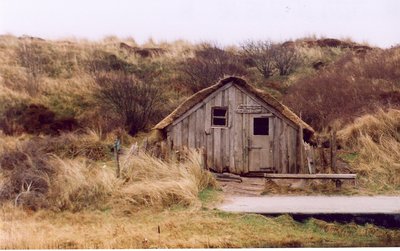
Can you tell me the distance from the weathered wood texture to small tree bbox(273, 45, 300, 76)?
14144mm

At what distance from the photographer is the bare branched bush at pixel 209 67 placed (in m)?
25.6

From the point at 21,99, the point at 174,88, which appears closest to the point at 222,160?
the point at 21,99

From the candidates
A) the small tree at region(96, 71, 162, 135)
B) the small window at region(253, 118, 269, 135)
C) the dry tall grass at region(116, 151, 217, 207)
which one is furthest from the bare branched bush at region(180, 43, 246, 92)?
the dry tall grass at region(116, 151, 217, 207)

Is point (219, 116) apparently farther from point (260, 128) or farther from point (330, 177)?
point (330, 177)

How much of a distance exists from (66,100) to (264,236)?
1208cm

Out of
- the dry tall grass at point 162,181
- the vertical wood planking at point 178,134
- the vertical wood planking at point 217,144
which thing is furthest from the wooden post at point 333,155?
the vertical wood planking at point 178,134

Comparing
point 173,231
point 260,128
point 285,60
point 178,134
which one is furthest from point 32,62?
point 173,231

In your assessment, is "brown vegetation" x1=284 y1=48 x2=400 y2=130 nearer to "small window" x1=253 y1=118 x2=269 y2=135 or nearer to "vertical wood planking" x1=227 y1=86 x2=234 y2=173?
"small window" x1=253 y1=118 x2=269 y2=135

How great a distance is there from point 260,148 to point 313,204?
4.25 metres

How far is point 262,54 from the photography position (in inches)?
1156

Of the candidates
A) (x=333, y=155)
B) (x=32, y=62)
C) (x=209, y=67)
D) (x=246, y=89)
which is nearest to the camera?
(x=333, y=155)

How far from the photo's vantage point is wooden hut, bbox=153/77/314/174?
49.1 ft

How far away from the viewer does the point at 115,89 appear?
20.9 meters

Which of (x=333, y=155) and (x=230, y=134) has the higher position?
(x=230, y=134)
